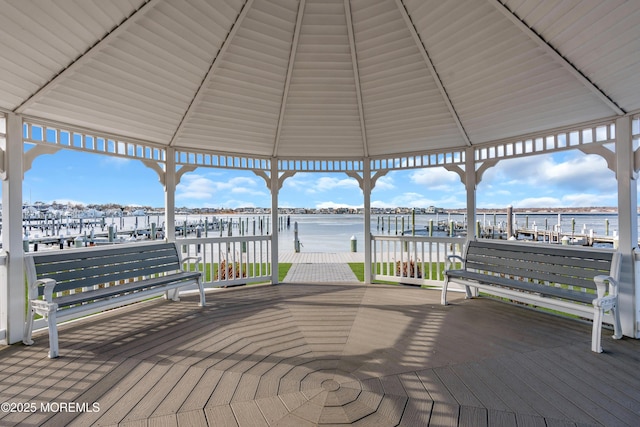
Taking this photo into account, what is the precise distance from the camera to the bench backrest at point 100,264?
359 cm

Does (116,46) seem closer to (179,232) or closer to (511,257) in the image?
(511,257)

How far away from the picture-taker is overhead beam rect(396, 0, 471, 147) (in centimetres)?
371

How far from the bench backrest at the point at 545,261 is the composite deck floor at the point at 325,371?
1.95 feet

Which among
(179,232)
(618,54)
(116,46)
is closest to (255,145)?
(116,46)

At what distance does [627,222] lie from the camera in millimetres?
3746

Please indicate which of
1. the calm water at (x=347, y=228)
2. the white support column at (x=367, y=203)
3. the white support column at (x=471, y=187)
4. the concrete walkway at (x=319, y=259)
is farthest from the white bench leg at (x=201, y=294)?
the concrete walkway at (x=319, y=259)

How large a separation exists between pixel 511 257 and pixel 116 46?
5.64 m

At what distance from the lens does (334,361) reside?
291 cm

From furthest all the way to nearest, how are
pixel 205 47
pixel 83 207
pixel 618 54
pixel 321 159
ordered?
1. pixel 83 207
2. pixel 321 159
3. pixel 205 47
4. pixel 618 54

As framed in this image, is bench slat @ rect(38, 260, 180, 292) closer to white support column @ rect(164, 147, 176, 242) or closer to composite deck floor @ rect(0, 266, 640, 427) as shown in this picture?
composite deck floor @ rect(0, 266, 640, 427)

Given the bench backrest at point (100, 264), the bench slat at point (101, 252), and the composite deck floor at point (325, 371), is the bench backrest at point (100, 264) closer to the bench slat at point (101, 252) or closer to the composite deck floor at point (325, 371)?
the bench slat at point (101, 252)

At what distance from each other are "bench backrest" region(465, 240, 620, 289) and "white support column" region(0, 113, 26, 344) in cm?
599

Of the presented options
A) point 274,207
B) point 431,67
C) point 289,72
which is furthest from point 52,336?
point 431,67

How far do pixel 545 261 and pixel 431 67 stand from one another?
301 cm
